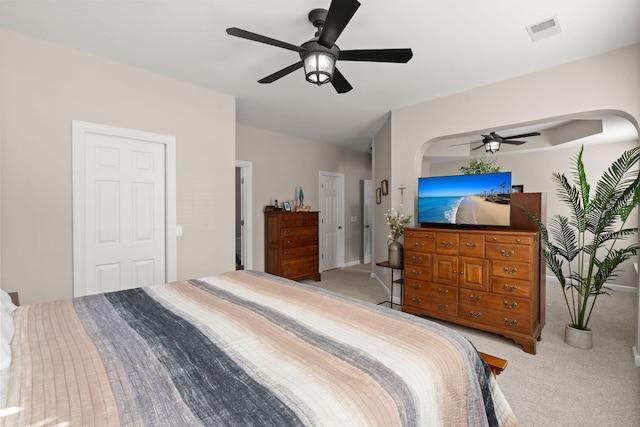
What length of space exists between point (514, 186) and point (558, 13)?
448 centimetres

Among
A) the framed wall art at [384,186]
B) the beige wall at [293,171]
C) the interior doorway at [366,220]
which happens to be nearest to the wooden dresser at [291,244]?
the beige wall at [293,171]

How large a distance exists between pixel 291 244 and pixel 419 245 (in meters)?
2.25

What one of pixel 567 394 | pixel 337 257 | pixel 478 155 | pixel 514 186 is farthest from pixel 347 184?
pixel 567 394

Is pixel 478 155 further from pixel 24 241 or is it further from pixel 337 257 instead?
pixel 24 241

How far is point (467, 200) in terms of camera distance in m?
3.21

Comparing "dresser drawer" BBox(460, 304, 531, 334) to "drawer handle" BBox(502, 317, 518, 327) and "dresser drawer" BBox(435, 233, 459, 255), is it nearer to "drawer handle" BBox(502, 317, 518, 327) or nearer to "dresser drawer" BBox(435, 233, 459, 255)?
"drawer handle" BBox(502, 317, 518, 327)

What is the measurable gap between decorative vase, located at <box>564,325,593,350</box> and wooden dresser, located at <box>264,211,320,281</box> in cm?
344

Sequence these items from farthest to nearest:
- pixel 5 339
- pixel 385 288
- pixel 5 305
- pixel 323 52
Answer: pixel 385 288
pixel 323 52
pixel 5 305
pixel 5 339

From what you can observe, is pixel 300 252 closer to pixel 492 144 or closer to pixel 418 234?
pixel 418 234

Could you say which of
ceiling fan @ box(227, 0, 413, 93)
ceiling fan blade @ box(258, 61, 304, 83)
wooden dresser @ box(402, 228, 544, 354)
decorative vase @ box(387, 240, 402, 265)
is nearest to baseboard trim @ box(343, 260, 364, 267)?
decorative vase @ box(387, 240, 402, 265)

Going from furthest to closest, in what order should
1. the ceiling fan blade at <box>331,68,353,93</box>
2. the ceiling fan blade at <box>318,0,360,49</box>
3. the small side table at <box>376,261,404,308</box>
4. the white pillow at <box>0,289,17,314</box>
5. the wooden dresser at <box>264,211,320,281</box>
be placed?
the wooden dresser at <box>264,211,320,281</box> → the small side table at <box>376,261,404,308</box> → the ceiling fan blade at <box>331,68,353,93</box> → the ceiling fan blade at <box>318,0,360,49</box> → the white pillow at <box>0,289,17,314</box>

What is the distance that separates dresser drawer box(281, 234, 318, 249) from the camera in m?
4.94

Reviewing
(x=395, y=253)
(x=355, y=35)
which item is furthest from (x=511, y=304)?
(x=355, y=35)

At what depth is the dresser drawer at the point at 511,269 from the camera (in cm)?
272
